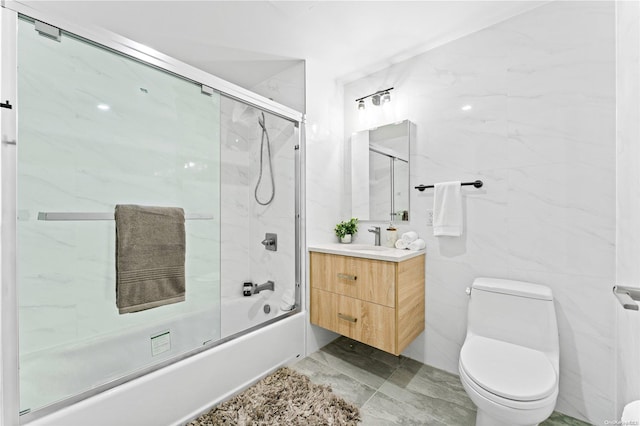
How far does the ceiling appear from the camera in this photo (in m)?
1.61

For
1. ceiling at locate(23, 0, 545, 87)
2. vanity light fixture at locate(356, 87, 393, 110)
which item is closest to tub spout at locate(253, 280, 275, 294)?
vanity light fixture at locate(356, 87, 393, 110)

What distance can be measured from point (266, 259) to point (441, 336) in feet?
5.00

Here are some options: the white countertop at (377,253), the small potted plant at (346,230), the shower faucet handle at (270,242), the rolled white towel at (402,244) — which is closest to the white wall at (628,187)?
the white countertop at (377,253)

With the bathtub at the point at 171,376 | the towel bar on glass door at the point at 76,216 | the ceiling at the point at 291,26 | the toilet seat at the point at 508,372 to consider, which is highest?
the ceiling at the point at 291,26

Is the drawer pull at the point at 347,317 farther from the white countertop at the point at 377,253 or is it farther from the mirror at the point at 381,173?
the mirror at the point at 381,173

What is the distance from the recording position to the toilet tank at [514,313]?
4.65 feet

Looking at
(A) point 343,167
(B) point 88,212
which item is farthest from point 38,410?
(A) point 343,167

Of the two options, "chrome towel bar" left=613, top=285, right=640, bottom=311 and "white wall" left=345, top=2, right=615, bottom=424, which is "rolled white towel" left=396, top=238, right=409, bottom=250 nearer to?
"white wall" left=345, top=2, right=615, bottom=424

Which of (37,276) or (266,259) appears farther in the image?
(266,259)

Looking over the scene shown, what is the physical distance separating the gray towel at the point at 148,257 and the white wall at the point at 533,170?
5.35 feet

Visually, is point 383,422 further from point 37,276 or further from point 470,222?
point 37,276

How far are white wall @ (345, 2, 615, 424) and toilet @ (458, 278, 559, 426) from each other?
18 centimetres

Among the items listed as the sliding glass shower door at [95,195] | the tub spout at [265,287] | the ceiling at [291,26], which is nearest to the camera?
the sliding glass shower door at [95,195]

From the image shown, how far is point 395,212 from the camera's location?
215cm
